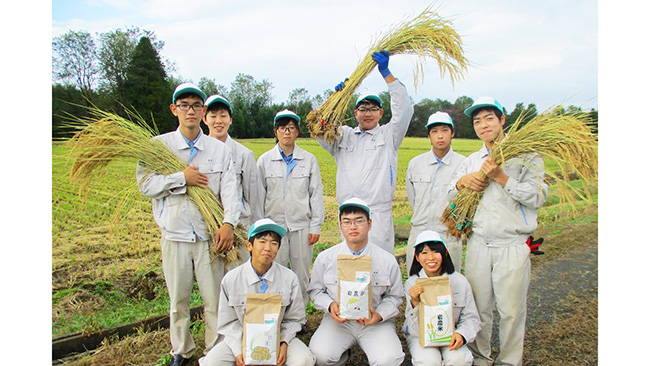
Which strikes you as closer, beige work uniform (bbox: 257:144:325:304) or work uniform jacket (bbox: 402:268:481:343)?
work uniform jacket (bbox: 402:268:481:343)

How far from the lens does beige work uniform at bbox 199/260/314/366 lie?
101 inches

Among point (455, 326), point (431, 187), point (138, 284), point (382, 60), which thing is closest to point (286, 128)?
point (382, 60)

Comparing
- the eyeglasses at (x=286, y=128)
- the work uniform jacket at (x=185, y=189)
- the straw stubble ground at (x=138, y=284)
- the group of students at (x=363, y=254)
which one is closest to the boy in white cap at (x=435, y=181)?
the group of students at (x=363, y=254)

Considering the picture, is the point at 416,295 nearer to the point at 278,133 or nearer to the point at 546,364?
the point at 546,364

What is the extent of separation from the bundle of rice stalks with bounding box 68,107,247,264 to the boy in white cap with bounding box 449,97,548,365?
6.03ft

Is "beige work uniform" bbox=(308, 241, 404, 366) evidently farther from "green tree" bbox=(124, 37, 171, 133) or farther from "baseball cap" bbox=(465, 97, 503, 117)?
"green tree" bbox=(124, 37, 171, 133)

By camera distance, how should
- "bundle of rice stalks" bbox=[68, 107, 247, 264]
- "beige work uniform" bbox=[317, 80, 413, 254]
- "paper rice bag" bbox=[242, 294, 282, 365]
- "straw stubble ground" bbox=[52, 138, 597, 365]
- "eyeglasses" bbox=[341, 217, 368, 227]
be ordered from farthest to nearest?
"beige work uniform" bbox=[317, 80, 413, 254] < "straw stubble ground" bbox=[52, 138, 597, 365] < "bundle of rice stalks" bbox=[68, 107, 247, 264] < "eyeglasses" bbox=[341, 217, 368, 227] < "paper rice bag" bbox=[242, 294, 282, 365]

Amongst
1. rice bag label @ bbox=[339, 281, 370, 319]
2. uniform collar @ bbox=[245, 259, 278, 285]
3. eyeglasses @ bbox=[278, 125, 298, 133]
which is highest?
eyeglasses @ bbox=[278, 125, 298, 133]

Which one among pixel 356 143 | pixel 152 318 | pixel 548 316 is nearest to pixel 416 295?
pixel 356 143

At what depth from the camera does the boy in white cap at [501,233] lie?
8.83 ft

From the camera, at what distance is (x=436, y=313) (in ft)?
8.34

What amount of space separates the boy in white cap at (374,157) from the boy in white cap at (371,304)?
1.75ft

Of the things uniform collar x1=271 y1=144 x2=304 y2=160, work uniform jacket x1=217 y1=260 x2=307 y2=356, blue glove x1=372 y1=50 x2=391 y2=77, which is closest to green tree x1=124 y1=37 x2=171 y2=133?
uniform collar x1=271 y1=144 x2=304 y2=160

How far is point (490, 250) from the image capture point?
279cm
